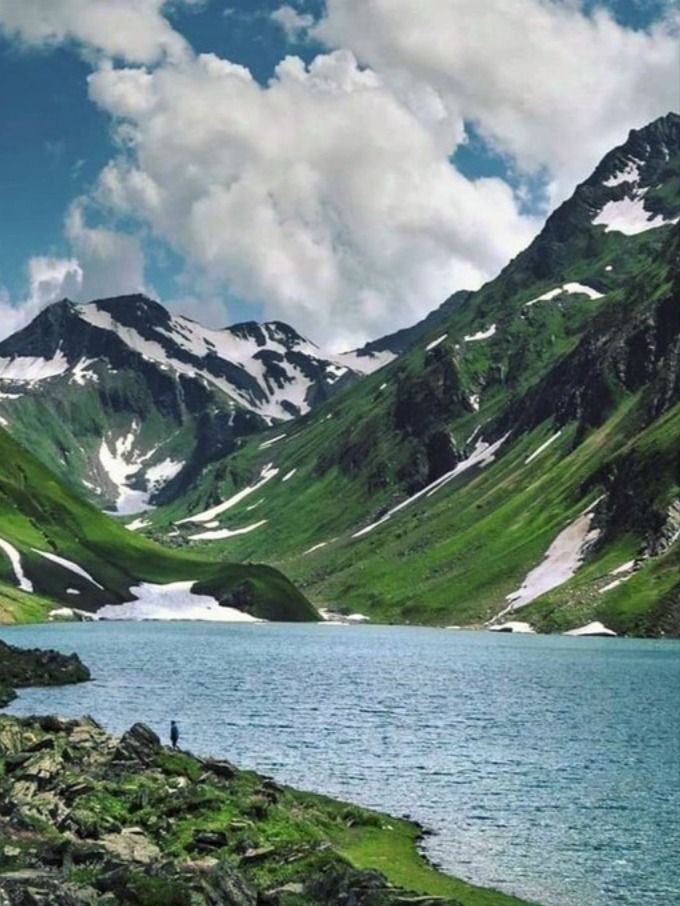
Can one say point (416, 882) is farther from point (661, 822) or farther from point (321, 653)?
point (321, 653)

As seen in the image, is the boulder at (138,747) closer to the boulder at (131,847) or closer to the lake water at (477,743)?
the lake water at (477,743)

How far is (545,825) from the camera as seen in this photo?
183ft

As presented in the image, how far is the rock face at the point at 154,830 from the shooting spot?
28.8 meters

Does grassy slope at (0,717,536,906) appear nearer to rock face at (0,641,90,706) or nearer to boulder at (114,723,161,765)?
boulder at (114,723,161,765)

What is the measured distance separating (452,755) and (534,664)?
291 ft

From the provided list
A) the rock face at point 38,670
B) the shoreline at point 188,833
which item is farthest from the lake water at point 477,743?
the rock face at point 38,670

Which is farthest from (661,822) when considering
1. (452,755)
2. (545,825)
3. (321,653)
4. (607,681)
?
(321,653)

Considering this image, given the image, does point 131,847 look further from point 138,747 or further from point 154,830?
point 138,747

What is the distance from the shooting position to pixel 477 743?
272ft

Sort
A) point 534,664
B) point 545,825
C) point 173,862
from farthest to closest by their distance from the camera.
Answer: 1. point 534,664
2. point 545,825
3. point 173,862

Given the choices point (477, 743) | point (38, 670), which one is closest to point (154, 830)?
point (477, 743)

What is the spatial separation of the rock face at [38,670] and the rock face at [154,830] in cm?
5823

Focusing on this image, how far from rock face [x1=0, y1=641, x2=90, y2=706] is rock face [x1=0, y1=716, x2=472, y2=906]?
191ft

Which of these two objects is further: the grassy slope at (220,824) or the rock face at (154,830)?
the grassy slope at (220,824)
